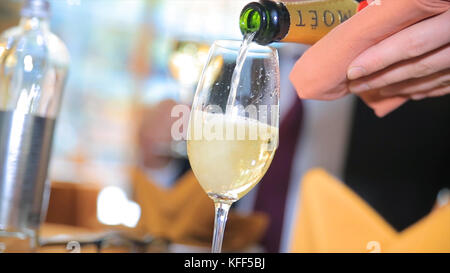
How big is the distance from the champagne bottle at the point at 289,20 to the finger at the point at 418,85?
15 centimetres

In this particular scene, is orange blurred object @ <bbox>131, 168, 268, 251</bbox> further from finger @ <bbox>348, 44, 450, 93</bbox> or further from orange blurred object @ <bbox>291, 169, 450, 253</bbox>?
finger @ <bbox>348, 44, 450, 93</bbox>

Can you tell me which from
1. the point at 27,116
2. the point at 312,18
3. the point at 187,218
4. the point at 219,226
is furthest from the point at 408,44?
the point at 187,218

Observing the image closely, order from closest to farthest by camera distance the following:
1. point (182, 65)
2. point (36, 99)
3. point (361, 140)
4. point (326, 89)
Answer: point (326, 89) < point (36, 99) < point (361, 140) < point (182, 65)

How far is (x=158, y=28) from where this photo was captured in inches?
261

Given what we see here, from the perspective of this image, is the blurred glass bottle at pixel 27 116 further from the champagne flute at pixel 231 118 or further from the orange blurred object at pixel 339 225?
the orange blurred object at pixel 339 225

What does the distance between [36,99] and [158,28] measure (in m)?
5.91

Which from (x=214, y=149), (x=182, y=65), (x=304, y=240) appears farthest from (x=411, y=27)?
(x=182, y=65)

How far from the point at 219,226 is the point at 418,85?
38cm

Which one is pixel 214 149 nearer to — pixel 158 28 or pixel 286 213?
pixel 286 213

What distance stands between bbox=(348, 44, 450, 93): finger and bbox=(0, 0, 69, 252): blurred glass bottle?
1.53 ft

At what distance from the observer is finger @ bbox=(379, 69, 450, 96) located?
0.77m

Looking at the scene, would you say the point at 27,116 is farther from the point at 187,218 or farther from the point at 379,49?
the point at 187,218

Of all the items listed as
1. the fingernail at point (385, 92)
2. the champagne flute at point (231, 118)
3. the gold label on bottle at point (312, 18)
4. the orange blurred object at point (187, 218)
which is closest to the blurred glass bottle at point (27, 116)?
the champagne flute at point (231, 118)

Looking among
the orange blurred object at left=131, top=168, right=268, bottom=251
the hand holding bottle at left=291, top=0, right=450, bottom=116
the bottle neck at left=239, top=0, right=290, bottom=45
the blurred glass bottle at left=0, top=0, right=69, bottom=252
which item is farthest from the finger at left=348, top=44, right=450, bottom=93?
the orange blurred object at left=131, top=168, right=268, bottom=251
